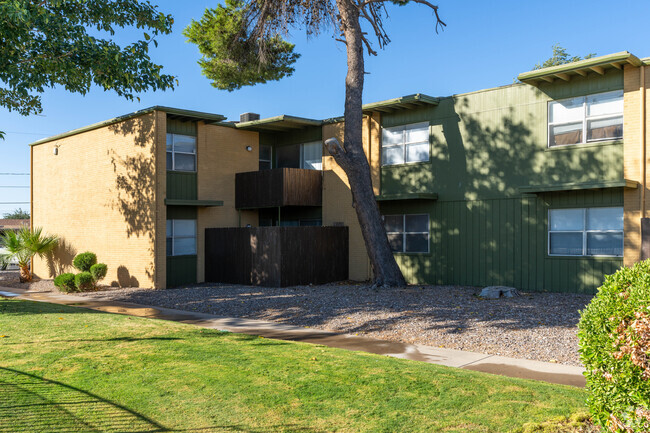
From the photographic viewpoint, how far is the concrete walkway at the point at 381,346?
812 centimetres

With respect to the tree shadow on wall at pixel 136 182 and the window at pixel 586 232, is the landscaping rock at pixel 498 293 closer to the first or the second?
the window at pixel 586 232

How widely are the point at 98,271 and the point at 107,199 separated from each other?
304 centimetres

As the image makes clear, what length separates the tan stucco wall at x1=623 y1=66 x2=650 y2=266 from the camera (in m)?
14.8

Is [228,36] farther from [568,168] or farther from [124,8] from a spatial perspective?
[568,168]

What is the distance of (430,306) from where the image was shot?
1348 cm

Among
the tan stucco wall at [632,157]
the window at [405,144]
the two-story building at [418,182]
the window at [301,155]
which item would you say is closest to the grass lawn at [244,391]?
the tan stucco wall at [632,157]

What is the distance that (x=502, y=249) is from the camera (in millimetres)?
17578

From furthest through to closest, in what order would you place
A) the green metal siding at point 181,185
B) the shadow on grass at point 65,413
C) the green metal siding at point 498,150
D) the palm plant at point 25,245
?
the palm plant at point 25,245
the green metal siding at point 181,185
the green metal siding at point 498,150
the shadow on grass at point 65,413

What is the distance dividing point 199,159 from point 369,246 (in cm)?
760

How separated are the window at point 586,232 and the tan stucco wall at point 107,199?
12654mm

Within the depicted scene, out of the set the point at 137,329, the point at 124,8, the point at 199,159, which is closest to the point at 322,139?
the point at 199,159

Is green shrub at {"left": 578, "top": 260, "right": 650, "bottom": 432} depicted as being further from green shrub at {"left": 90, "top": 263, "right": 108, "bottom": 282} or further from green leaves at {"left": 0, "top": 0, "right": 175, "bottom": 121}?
green shrub at {"left": 90, "top": 263, "right": 108, "bottom": 282}

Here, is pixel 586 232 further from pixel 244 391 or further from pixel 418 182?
pixel 244 391

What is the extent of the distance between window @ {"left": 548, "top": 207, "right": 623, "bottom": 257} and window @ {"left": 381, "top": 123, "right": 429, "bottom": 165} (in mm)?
4939
